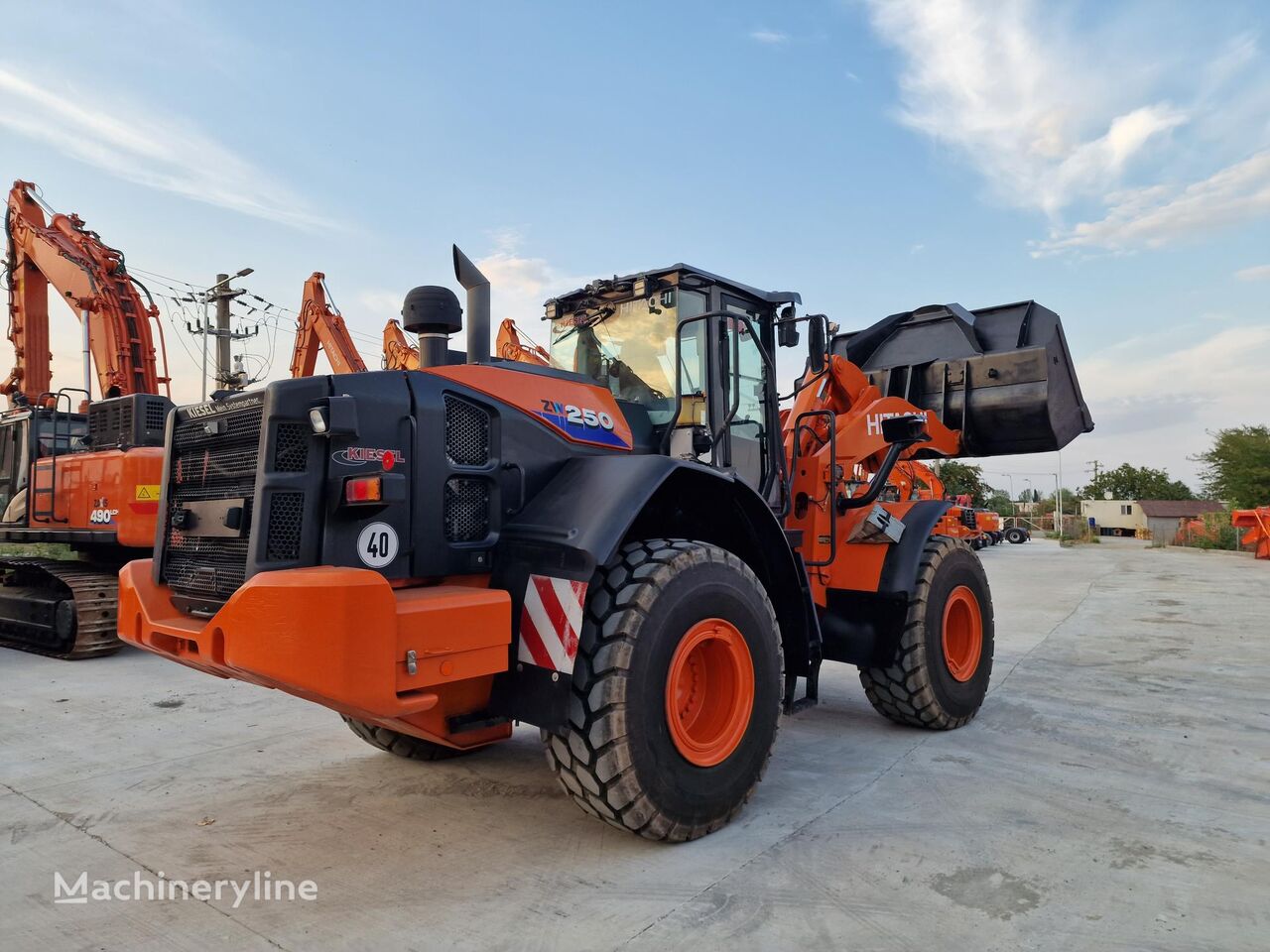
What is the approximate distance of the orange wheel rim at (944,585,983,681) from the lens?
562 cm

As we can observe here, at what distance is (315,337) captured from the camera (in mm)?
15766

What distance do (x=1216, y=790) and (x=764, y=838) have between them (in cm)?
241

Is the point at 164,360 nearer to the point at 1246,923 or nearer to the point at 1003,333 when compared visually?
the point at 1003,333

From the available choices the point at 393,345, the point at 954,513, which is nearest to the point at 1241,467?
the point at 954,513

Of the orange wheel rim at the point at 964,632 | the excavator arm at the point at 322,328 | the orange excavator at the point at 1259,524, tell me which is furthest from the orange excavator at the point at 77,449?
the orange excavator at the point at 1259,524

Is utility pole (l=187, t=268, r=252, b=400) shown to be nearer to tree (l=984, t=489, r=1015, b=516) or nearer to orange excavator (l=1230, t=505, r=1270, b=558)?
orange excavator (l=1230, t=505, r=1270, b=558)

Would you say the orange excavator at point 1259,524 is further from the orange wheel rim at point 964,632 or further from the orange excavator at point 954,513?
the orange wheel rim at point 964,632

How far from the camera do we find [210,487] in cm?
355

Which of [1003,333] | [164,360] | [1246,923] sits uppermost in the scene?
[164,360]

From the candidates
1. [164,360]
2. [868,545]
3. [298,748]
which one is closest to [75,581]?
[164,360]

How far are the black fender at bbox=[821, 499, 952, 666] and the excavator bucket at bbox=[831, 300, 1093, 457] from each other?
45.9 inches

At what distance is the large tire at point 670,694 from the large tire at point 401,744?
1.51 m

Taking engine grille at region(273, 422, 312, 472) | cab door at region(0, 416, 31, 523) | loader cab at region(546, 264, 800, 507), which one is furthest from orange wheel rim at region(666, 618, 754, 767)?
cab door at region(0, 416, 31, 523)

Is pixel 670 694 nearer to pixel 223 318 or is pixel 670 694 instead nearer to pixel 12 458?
pixel 12 458
